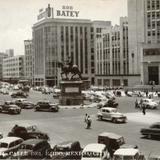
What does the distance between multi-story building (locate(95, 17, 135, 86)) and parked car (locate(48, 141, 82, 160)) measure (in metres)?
111

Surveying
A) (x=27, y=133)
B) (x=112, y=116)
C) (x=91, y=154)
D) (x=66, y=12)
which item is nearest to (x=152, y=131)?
(x=27, y=133)

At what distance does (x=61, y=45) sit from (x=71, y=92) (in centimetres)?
10753

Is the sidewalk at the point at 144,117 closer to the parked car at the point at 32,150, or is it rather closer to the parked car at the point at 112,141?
the parked car at the point at 112,141

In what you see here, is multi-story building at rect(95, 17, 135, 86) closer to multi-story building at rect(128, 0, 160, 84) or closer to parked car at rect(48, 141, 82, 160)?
multi-story building at rect(128, 0, 160, 84)

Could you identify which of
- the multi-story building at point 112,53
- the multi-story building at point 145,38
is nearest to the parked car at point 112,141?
the multi-story building at point 145,38

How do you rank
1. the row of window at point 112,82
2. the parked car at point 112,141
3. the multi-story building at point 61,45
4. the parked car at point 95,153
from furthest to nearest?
the multi-story building at point 61,45 < the row of window at point 112,82 < the parked car at point 112,141 < the parked car at point 95,153

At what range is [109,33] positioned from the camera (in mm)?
156000

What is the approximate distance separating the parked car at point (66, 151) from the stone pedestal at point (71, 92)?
37089 millimetres

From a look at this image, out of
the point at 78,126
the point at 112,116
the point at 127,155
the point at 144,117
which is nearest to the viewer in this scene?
the point at 127,155

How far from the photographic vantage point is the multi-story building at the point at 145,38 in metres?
111

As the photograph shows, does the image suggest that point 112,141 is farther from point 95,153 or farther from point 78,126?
point 78,126

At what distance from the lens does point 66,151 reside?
24141 mm

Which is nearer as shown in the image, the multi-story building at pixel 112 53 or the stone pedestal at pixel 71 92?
the stone pedestal at pixel 71 92

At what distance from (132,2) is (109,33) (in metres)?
28.6
